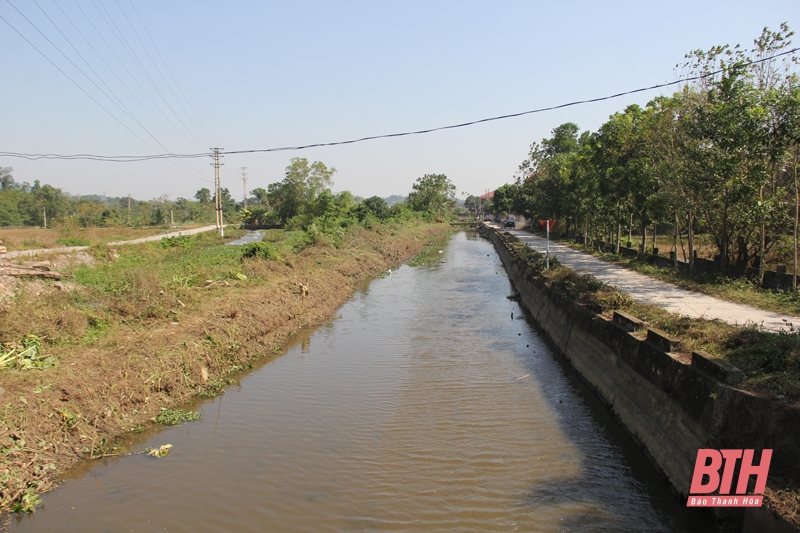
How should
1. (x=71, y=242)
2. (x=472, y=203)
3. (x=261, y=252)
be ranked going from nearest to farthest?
(x=261, y=252)
(x=71, y=242)
(x=472, y=203)

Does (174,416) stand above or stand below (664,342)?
below

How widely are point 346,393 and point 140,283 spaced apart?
20.0 feet

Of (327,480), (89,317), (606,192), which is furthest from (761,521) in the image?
(606,192)

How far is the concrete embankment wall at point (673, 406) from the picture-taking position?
6.04 m

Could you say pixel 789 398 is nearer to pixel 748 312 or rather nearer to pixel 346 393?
pixel 748 312

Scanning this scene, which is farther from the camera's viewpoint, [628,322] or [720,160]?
[720,160]

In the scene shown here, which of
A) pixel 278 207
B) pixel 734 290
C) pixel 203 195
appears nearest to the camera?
pixel 734 290

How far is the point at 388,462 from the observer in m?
8.30

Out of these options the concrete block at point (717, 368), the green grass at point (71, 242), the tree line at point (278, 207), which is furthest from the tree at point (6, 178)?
the concrete block at point (717, 368)

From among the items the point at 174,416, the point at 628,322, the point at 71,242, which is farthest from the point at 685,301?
the point at 71,242

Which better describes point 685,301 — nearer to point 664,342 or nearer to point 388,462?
point 664,342

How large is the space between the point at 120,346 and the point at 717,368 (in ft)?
32.3

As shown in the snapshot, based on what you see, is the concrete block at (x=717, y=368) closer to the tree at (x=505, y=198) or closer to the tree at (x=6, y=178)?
the tree at (x=505, y=198)

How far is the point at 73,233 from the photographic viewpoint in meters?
33.2
